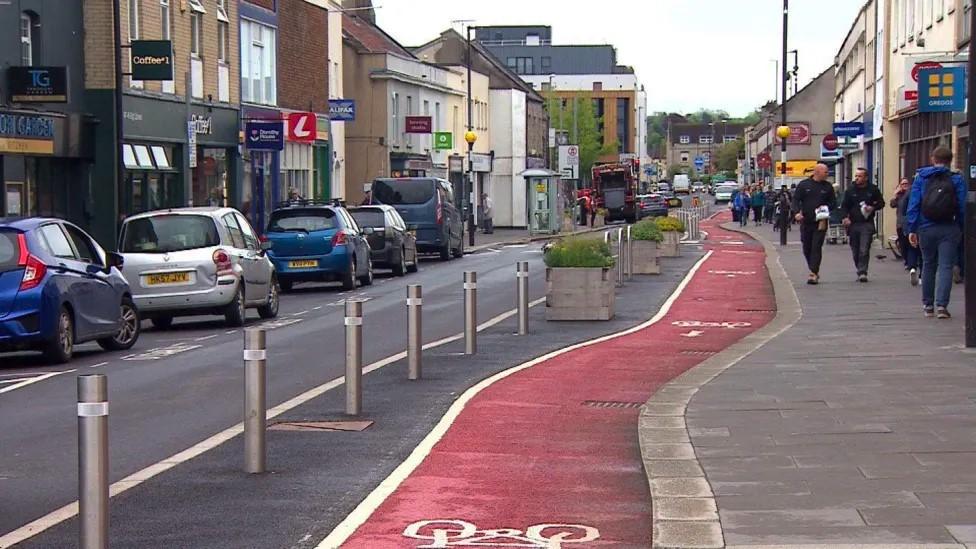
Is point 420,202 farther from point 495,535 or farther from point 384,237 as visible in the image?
point 495,535

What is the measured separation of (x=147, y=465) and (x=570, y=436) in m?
2.89

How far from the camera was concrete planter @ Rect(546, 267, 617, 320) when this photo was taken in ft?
68.0

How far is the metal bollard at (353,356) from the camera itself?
11719 mm

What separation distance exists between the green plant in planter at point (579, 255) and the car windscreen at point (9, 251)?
7422 mm

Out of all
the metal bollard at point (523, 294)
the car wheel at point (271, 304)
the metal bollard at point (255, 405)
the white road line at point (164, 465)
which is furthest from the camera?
the car wheel at point (271, 304)

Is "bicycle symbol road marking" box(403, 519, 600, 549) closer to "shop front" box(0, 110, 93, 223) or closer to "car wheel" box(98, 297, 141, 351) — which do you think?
"car wheel" box(98, 297, 141, 351)

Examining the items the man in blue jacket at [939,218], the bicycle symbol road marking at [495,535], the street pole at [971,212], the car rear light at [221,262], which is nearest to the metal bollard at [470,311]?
the street pole at [971,212]

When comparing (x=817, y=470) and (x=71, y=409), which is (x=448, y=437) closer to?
(x=817, y=470)

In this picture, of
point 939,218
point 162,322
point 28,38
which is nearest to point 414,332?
point 939,218

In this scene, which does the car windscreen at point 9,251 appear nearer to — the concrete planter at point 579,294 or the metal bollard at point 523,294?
the metal bollard at point 523,294

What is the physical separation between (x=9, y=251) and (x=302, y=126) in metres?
30.9

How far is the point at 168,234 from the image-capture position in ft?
70.6

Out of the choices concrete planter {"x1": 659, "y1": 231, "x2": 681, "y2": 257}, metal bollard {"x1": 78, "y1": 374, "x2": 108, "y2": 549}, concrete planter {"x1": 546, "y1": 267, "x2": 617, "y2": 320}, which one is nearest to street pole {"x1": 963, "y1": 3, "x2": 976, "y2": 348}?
concrete planter {"x1": 546, "y1": 267, "x2": 617, "y2": 320}

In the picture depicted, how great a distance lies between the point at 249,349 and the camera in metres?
9.32
